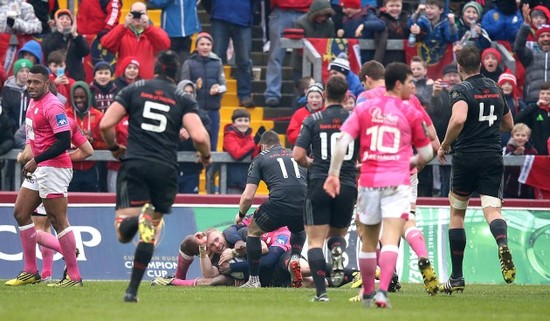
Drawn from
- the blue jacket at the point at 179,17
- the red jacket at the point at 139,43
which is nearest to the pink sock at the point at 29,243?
the red jacket at the point at 139,43

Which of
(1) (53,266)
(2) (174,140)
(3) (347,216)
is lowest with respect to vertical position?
(1) (53,266)

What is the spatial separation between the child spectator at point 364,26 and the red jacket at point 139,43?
11.0 ft

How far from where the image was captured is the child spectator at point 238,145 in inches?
843

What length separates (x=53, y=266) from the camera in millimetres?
19359

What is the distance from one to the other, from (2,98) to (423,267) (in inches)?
381

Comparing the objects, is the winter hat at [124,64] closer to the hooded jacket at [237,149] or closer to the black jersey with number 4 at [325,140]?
the hooded jacket at [237,149]

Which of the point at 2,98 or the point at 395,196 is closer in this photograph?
the point at 395,196

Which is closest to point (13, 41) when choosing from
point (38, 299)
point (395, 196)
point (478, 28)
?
point (478, 28)

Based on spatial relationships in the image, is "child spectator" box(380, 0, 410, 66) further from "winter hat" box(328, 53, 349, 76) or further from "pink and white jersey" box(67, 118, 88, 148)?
"pink and white jersey" box(67, 118, 88, 148)

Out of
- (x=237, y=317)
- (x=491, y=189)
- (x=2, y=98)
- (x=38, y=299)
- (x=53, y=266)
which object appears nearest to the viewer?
(x=237, y=317)

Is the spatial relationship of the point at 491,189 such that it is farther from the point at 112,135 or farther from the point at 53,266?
the point at 53,266

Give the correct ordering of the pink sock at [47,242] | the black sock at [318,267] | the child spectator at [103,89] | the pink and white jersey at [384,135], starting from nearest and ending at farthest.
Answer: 1. the pink and white jersey at [384,135]
2. the black sock at [318,267]
3. the pink sock at [47,242]
4. the child spectator at [103,89]

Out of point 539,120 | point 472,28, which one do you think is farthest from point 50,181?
point 472,28

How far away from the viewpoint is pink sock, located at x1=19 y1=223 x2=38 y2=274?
16.7 meters
